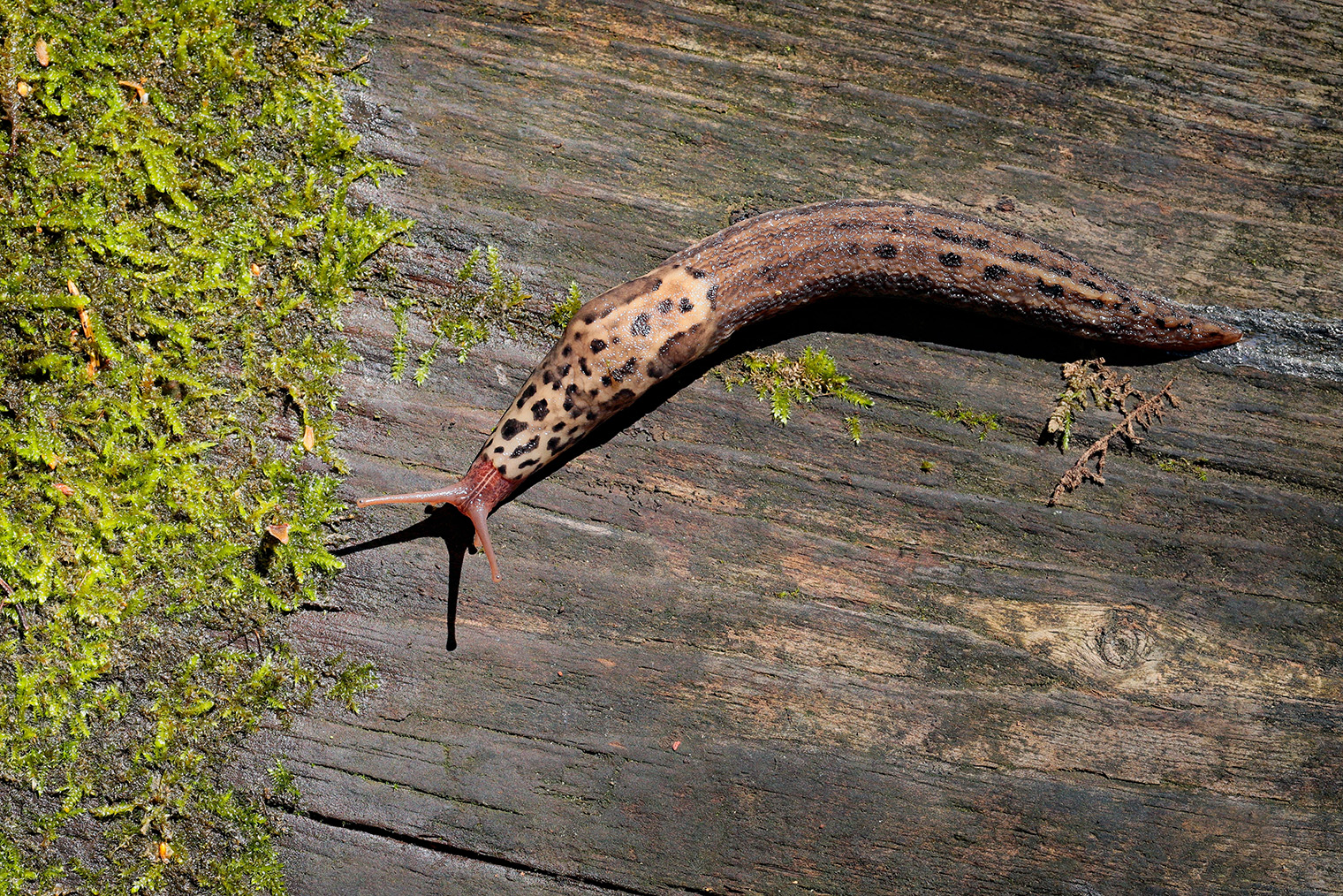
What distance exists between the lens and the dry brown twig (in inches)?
104

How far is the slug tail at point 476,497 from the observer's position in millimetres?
2506

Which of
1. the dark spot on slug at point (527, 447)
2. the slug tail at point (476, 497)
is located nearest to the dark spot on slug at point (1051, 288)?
the dark spot on slug at point (527, 447)

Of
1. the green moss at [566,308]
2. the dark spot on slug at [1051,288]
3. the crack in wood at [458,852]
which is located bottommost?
the crack in wood at [458,852]

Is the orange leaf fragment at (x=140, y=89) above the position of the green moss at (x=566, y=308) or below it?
above

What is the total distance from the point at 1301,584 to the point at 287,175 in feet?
11.2

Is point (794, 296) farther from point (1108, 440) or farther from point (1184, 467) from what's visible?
point (1184, 467)

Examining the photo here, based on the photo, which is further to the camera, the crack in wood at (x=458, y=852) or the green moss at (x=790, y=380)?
the green moss at (x=790, y=380)

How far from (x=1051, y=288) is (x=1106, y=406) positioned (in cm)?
42

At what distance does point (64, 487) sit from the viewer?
2514mm

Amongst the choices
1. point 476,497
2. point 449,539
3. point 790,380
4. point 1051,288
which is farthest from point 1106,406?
point 449,539

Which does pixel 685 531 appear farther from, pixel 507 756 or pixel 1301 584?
pixel 1301 584

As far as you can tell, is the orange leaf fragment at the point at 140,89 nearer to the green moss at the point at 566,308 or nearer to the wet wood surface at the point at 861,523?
the wet wood surface at the point at 861,523

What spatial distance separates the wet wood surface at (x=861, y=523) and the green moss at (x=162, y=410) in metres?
0.15

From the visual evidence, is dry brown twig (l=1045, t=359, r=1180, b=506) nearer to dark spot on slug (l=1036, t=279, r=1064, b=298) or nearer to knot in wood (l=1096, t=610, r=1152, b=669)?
dark spot on slug (l=1036, t=279, r=1064, b=298)
